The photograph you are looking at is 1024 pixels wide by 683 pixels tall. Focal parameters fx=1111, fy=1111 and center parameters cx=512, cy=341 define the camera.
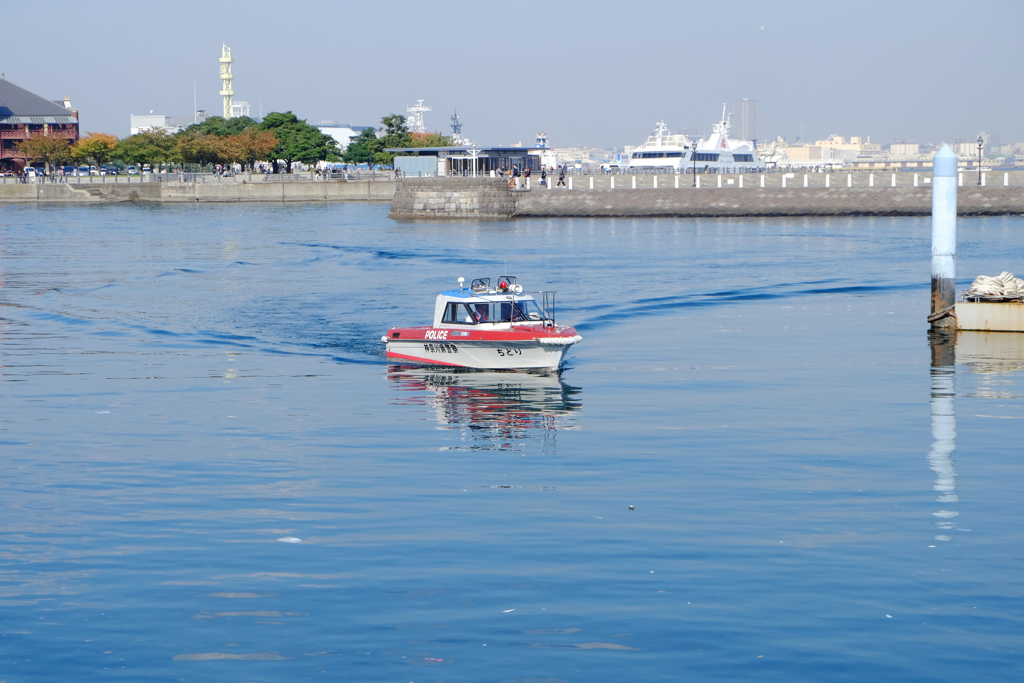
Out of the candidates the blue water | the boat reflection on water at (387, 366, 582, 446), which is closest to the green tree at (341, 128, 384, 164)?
the blue water

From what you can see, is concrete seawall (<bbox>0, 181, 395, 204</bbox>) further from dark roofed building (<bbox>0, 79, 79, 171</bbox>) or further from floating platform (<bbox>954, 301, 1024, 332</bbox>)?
floating platform (<bbox>954, 301, 1024, 332</bbox>)

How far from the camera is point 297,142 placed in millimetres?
136125

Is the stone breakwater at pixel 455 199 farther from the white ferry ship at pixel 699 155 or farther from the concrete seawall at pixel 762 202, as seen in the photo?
the white ferry ship at pixel 699 155

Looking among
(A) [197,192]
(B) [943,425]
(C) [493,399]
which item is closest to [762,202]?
(A) [197,192]

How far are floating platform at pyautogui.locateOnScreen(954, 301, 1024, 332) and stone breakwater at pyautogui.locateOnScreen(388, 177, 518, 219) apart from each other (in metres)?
57.4

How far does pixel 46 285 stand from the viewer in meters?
43.3

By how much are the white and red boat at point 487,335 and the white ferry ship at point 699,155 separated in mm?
88642

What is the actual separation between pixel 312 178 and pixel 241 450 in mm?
100846

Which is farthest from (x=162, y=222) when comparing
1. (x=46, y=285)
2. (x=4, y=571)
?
(x=4, y=571)

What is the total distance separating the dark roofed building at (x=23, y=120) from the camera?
139 metres

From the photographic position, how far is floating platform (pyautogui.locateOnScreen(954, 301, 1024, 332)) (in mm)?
29578

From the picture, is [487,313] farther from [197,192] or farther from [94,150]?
[94,150]

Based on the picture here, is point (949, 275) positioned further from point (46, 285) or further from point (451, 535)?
point (46, 285)

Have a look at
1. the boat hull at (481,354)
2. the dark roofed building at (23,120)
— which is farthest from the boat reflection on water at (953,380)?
the dark roofed building at (23,120)
